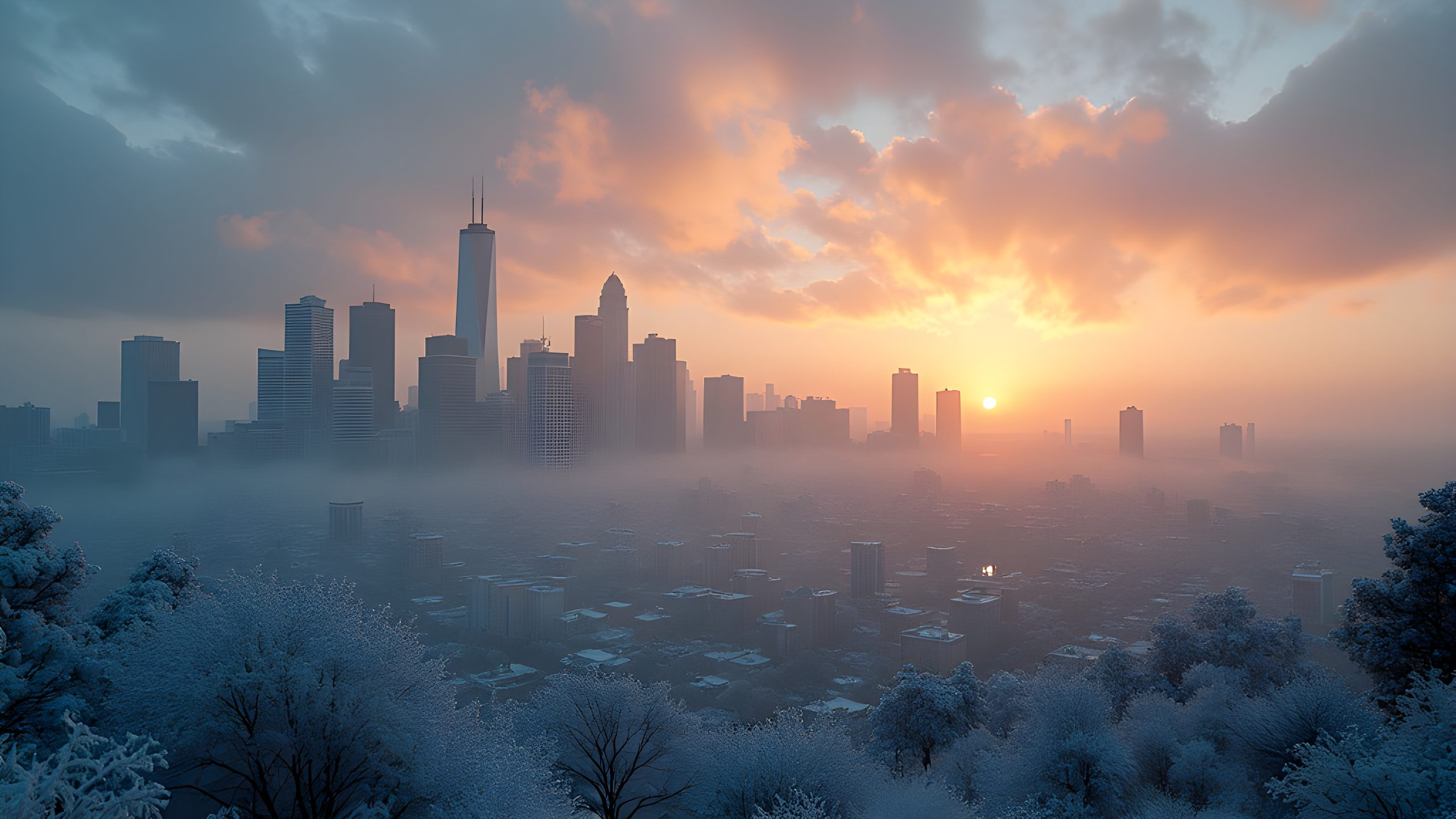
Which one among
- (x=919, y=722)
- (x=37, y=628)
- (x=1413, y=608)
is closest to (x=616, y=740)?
(x=919, y=722)

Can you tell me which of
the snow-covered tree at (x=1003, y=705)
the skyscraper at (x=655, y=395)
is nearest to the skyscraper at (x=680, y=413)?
the skyscraper at (x=655, y=395)

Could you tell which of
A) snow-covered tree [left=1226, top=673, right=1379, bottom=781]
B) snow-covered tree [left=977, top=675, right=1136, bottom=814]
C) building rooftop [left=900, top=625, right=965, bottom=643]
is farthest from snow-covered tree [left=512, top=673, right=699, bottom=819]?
building rooftop [left=900, top=625, right=965, bottom=643]

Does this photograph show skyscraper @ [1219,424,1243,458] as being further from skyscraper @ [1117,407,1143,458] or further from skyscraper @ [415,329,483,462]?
skyscraper @ [415,329,483,462]

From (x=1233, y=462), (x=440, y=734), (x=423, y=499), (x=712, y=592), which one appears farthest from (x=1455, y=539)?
(x=423, y=499)

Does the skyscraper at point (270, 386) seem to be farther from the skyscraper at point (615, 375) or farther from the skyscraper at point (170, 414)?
the skyscraper at point (615, 375)

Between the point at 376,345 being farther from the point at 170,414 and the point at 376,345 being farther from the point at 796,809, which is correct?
the point at 796,809

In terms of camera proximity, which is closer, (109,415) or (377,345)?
(109,415)
